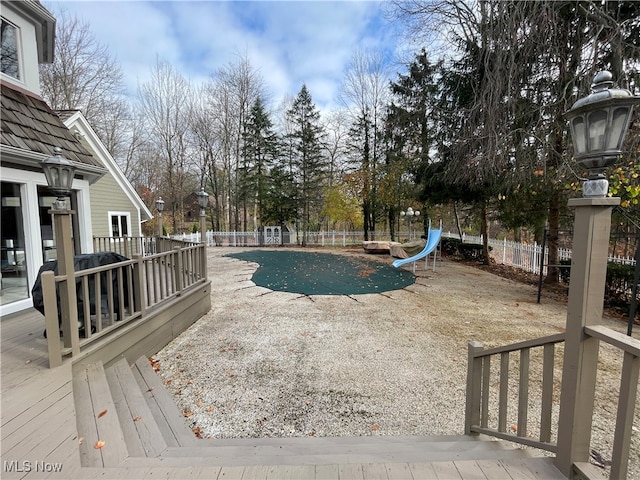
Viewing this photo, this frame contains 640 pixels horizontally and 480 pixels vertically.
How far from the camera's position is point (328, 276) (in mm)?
9070

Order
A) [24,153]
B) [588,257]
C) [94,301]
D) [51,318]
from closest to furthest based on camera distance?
[588,257] < [51,318] < [94,301] < [24,153]

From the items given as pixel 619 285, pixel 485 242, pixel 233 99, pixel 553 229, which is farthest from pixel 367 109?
pixel 619 285

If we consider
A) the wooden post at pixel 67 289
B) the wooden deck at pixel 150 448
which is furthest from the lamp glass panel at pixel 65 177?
the wooden deck at pixel 150 448

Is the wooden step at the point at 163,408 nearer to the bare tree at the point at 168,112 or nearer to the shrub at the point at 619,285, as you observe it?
the shrub at the point at 619,285

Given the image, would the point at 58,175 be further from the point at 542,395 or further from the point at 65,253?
Result: the point at 542,395

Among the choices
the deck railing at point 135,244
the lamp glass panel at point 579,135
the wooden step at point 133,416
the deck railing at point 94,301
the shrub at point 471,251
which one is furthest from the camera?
the shrub at point 471,251

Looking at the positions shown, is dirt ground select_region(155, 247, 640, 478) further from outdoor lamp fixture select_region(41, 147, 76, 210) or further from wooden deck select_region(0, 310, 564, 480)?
outdoor lamp fixture select_region(41, 147, 76, 210)

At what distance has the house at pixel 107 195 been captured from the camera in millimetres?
8188

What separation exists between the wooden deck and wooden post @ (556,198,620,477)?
0.24m

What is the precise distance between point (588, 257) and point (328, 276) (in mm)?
7854

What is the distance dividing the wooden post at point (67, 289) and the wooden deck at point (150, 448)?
0.74 ft

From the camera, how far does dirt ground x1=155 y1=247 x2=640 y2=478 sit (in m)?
2.61

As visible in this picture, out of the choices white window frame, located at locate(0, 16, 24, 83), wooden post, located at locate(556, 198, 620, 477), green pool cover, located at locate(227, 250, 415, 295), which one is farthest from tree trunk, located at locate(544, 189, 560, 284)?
white window frame, located at locate(0, 16, 24, 83)

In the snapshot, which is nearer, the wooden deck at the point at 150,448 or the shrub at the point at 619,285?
the wooden deck at the point at 150,448
